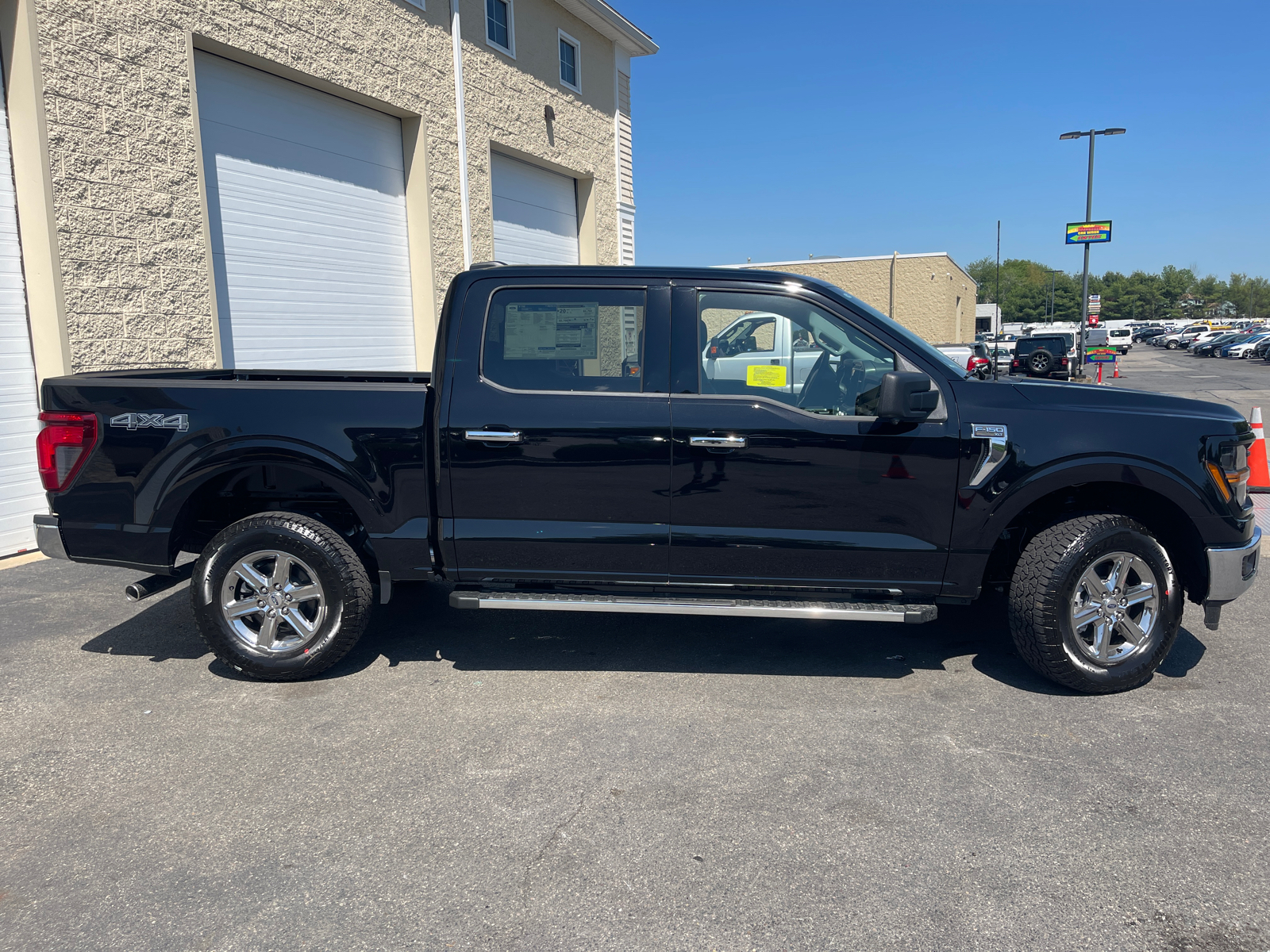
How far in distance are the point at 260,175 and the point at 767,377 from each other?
7297 millimetres

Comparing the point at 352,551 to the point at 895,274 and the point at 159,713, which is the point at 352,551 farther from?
the point at 895,274

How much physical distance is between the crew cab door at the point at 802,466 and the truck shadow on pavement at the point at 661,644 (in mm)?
629

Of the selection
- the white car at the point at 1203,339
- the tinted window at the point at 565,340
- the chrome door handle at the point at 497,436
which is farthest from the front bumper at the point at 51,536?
the white car at the point at 1203,339

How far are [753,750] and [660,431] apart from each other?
1482 millimetres

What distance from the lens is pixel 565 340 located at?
4.41 metres

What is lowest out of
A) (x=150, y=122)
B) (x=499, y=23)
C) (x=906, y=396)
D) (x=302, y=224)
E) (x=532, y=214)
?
(x=906, y=396)

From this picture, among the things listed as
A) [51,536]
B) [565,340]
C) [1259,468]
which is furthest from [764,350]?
[1259,468]

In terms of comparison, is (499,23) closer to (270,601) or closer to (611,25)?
(611,25)

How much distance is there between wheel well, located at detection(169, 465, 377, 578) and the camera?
4.54m

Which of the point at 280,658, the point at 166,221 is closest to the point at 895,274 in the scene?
the point at 166,221

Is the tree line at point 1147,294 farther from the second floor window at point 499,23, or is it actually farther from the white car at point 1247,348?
the second floor window at point 499,23

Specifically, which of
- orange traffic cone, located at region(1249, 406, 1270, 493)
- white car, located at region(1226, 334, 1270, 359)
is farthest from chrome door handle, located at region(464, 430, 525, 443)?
white car, located at region(1226, 334, 1270, 359)

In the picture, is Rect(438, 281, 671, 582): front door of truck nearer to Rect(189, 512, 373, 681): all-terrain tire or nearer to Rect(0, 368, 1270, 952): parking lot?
Rect(189, 512, 373, 681): all-terrain tire

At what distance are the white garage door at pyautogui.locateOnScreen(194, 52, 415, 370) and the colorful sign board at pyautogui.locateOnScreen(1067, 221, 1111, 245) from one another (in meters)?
27.2
